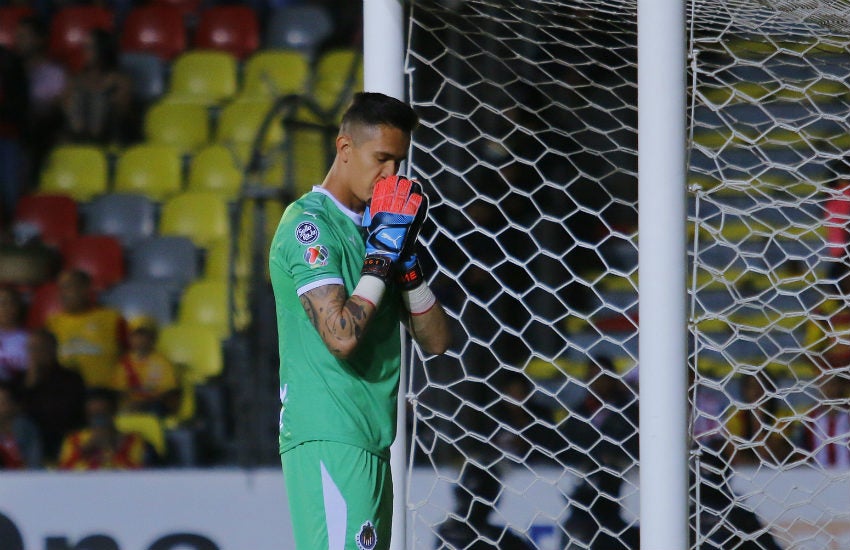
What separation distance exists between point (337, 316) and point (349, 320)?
0.02 meters

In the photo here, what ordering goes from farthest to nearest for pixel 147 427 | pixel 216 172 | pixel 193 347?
pixel 216 172 < pixel 193 347 < pixel 147 427

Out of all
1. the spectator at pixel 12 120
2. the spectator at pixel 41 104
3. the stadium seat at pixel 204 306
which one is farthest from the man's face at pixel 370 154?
the spectator at pixel 41 104

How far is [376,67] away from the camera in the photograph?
2.61m

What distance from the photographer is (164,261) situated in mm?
5578

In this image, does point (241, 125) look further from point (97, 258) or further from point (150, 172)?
point (97, 258)

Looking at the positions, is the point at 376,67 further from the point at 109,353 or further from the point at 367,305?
the point at 109,353

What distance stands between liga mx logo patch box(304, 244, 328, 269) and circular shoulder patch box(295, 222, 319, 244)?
0.05 ft

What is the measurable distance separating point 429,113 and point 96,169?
2.64 m

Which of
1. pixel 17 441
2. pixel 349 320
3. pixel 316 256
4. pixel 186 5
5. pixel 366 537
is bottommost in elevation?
pixel 17 441

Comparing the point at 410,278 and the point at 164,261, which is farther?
the point at 164,261

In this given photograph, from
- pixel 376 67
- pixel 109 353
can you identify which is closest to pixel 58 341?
pixel 109 353

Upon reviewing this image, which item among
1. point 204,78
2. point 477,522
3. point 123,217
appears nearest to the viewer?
point 477,522

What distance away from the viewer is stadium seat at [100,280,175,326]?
5.32m

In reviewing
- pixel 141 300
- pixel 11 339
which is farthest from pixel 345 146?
pixel 141 300
